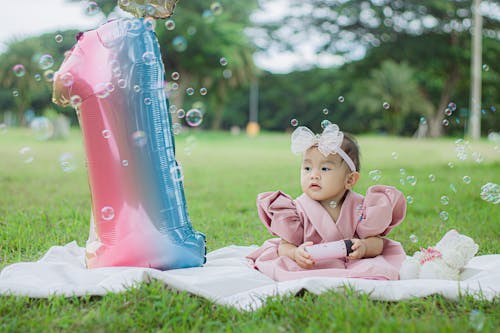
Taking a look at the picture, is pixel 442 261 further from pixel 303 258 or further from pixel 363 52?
pixel 363 52

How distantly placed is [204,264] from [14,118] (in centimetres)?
3839

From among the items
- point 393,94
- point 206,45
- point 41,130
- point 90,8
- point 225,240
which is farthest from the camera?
point 393,94

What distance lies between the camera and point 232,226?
4.28 metres

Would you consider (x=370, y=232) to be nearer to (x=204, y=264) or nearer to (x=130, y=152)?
(x=204, y=264)

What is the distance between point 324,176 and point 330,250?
36 cm

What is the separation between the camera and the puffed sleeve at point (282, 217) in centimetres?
276

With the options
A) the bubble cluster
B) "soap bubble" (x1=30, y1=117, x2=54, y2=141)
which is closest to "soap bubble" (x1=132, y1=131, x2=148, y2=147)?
"soap bubble" (x1=30, y1=117, x2=54, y2=141)

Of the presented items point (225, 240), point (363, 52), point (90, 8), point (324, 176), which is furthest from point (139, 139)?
point (363, 52)

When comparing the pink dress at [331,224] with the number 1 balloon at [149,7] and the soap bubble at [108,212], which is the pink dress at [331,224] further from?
the number 1 balloon at [149,7]

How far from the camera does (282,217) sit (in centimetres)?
276

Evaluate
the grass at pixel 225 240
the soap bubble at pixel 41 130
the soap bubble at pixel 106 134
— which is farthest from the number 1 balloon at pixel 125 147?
the soap bubble at pixel 41 130

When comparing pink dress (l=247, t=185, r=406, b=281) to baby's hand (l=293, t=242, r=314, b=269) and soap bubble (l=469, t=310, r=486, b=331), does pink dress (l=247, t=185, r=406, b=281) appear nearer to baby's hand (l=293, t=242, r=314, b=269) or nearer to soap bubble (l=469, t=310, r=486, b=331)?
baby's hand (l=293, t=242, r=314, b=269)

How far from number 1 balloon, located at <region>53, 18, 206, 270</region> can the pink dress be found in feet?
1.37

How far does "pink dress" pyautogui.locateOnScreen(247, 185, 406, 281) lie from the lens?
8.80 ft
